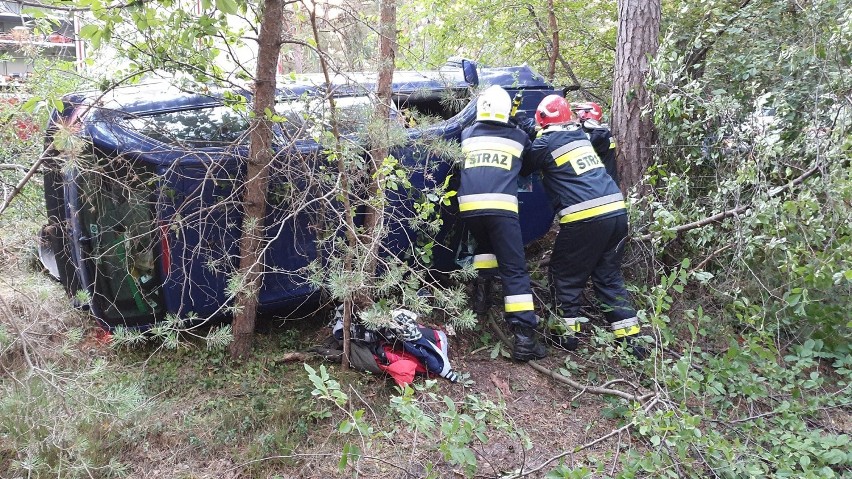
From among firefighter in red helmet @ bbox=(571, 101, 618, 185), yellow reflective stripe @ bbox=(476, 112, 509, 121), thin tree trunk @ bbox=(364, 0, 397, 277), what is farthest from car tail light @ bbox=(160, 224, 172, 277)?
firefighter in red helmet @ bbox=(571, 101, 618, 185)

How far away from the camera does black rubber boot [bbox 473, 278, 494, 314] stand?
14.9ft

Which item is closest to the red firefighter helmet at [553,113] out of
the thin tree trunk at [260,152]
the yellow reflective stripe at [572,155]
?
the yellow reflective stripe at [572,155]

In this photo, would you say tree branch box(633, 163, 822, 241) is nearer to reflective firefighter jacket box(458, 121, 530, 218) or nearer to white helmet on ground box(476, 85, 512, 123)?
reflective firefighter jacket box(458, 121, 530, 218)

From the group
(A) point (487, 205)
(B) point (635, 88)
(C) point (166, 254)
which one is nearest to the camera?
(C) point (166, 254)

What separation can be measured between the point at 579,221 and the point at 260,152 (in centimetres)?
219

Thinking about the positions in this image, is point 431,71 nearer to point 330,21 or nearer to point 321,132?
point 330,21

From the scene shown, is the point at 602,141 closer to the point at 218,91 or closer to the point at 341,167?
the point at 341,167

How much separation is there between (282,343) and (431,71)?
2.15 metres

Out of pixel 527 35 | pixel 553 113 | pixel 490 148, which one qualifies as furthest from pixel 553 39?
pixel 490 148

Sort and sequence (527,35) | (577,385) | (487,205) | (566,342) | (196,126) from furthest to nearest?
1. (527,35)
2. (566,342)
3. (487,205)
4. (577,385)
5. (196,126)

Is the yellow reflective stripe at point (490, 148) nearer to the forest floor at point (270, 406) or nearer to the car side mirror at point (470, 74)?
the car side mirror at point (470, 74)

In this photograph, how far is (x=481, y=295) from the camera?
4555 mm

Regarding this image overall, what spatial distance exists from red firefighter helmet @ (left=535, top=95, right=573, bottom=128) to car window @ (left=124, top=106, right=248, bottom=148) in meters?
2.07

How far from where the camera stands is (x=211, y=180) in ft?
11.8
